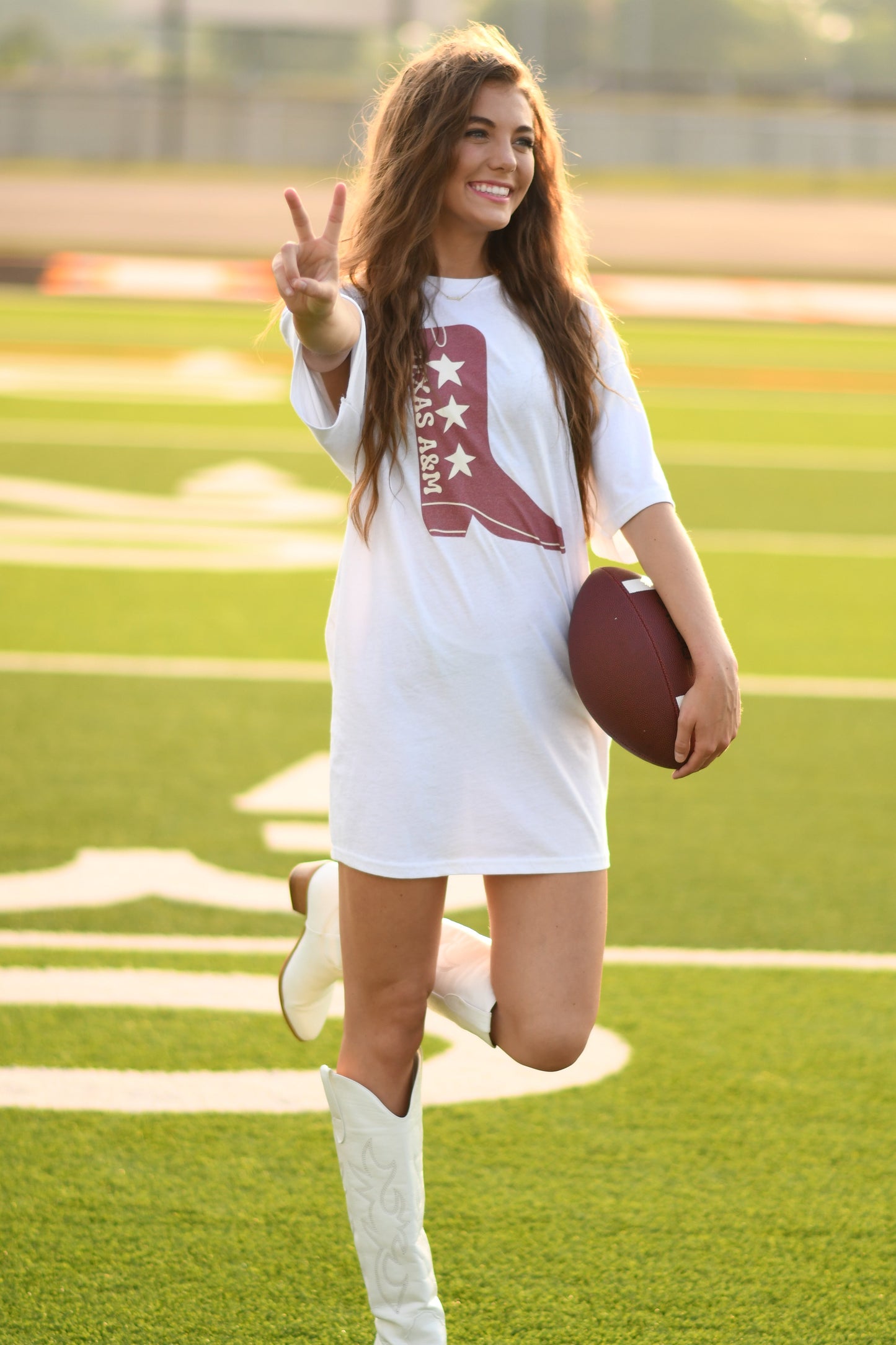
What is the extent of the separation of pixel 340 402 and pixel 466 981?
31.2 inches

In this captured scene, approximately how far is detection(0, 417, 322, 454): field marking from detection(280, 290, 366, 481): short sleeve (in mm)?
8238

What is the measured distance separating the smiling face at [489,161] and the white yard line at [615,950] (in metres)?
1.97

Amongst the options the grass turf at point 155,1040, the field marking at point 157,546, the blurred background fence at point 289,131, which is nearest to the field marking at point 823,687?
the field marking at point 157,546

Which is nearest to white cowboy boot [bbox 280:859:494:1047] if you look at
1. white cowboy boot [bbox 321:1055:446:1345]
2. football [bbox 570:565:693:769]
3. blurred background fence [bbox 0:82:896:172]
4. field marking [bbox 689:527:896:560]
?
white cowboy boot [bbox 321:1055:446:1345]

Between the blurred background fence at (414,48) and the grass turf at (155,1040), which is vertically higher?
the blurred background fence at (414,48)

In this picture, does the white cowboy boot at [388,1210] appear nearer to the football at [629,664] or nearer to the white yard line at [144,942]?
the football at [629,664]

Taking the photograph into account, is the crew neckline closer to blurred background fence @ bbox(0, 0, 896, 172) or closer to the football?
the football

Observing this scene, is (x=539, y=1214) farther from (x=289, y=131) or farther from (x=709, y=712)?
(x=289, y=131)

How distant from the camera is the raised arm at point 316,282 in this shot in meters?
2.09

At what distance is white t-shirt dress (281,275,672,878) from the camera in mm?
2219

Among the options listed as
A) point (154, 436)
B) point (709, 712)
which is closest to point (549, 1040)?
point (709, 712)

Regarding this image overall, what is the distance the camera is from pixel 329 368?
2213mm

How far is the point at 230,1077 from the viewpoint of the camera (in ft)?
10.5

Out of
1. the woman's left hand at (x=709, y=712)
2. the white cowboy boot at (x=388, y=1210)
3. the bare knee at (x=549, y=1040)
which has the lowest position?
the white cowboy boot at (x=388, y=1210)
